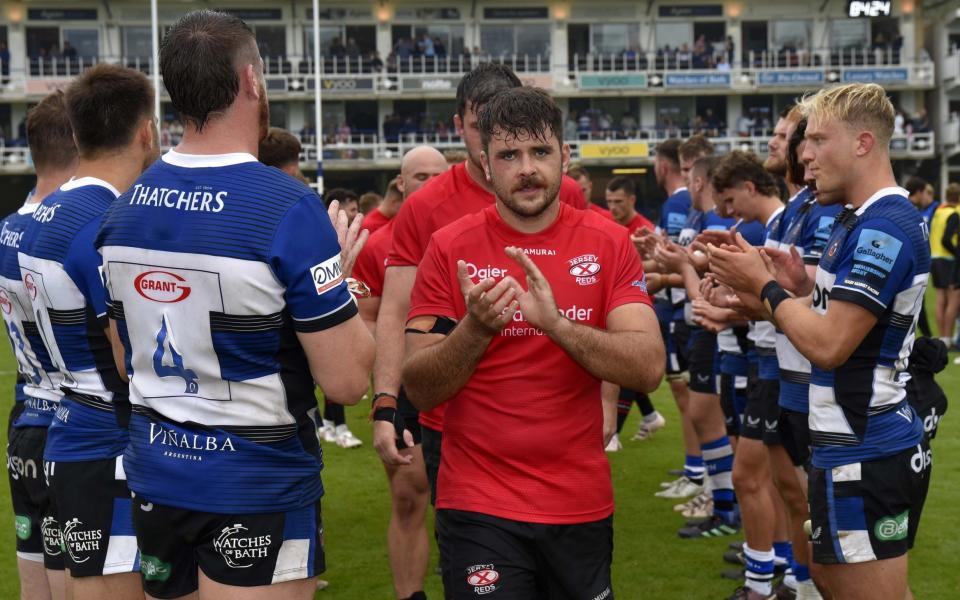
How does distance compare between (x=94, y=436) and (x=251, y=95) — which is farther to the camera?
(x=94, y=436)

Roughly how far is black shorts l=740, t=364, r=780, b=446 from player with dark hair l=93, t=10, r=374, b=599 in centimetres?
321

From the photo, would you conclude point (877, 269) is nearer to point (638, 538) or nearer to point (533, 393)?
point (533, 393)

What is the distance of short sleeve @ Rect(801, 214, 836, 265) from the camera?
494 cm

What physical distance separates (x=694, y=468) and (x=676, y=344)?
1202mm

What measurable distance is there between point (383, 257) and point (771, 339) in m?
2.59

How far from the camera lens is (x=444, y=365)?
11.4ft

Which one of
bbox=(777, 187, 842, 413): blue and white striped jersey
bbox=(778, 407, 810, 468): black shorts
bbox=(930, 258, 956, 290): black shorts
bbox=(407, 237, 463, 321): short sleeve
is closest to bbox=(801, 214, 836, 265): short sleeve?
bbox=(777, 187, 842, 413): blue and white striped jersey

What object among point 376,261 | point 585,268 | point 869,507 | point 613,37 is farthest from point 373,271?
point 613,37

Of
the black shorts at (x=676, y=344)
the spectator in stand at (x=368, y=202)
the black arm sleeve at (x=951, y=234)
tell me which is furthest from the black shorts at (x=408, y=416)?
the black arm sleeve at (x=951, y=234)

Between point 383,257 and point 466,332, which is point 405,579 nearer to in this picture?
point 383,257

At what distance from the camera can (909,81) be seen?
1877 inches

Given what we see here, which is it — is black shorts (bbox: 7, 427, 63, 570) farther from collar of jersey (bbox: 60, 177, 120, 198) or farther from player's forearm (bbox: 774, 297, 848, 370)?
player's forearm (bbox: 774, 297, 848, 370)

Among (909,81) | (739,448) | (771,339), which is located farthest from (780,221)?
(909,81)

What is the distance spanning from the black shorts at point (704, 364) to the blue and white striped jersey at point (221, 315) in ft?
16.0
